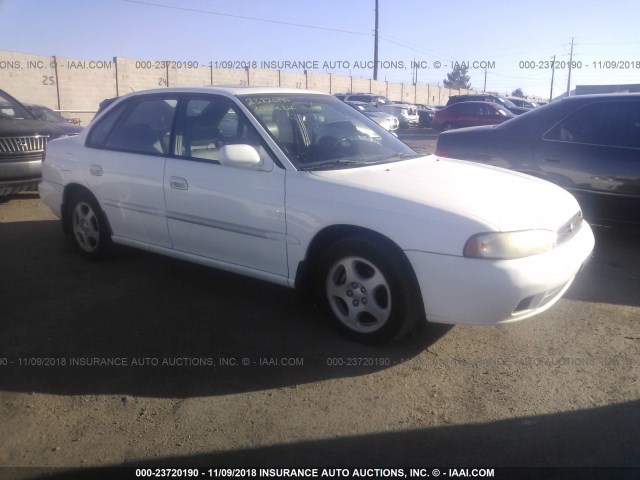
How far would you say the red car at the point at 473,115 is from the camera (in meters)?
21.0

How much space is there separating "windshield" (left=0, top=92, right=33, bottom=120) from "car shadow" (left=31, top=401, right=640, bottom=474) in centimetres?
729

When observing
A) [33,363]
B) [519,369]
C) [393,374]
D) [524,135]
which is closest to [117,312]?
[33,363]

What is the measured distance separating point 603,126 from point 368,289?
3528mm

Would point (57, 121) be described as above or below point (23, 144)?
above

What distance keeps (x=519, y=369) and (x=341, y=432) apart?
125 cm

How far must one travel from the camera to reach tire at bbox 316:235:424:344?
3404 mm

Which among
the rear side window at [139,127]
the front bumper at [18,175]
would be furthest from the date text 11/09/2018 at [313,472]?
the front bumper at [18,175]

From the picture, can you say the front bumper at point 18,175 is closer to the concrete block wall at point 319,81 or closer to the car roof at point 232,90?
the car roof at point 232,90

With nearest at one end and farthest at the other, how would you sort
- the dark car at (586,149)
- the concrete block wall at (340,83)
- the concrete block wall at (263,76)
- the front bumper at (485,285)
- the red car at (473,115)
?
the front bumper at (485,285) → the dark car at (586,149) → the red car at (473,115) → the concrete block wall at (263,76) → the concrete block wall at (340,83)

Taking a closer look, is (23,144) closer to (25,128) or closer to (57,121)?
(25,128)

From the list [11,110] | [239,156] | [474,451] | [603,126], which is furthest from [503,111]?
[474,451]

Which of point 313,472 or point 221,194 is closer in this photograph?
point 313,472

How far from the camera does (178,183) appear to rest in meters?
4.36

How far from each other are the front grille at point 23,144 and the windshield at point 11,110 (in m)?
0.69
